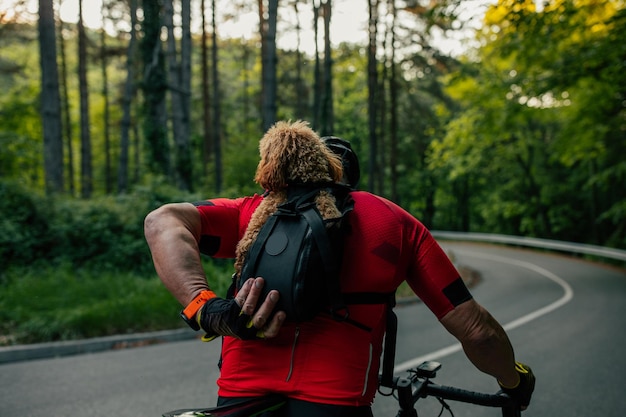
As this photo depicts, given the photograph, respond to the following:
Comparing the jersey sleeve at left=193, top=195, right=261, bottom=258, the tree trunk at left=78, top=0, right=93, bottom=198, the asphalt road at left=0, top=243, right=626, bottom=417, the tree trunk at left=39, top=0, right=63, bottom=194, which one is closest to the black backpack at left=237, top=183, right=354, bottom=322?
the jersey sleeve at left=193, top=195, right=261, bottom=258

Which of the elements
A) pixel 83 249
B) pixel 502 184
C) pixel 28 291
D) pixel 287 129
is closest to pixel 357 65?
pixel 502 184

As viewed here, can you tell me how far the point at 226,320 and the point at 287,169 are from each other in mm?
526

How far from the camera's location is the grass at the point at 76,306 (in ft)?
25.7

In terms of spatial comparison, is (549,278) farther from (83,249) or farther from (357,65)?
(357,65)

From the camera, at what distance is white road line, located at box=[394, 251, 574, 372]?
22.7 ft

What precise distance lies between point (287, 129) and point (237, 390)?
85 centimetres

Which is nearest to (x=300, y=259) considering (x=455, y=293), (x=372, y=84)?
(x=455, y=293)

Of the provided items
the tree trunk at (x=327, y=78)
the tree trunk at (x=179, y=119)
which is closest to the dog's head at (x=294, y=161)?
the tree trunk at (x=179, y=119)

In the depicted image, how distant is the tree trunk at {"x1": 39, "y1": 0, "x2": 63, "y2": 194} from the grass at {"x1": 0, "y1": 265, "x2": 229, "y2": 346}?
189 inches

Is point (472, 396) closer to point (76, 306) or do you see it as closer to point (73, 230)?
point (76, 306)

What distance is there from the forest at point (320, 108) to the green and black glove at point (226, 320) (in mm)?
7763

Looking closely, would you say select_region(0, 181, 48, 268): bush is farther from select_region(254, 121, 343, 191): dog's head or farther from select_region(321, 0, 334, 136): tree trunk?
select_region(254, 121, 343, 191): dog's head

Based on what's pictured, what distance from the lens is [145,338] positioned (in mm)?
8141

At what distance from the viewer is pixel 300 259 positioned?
1561mm
